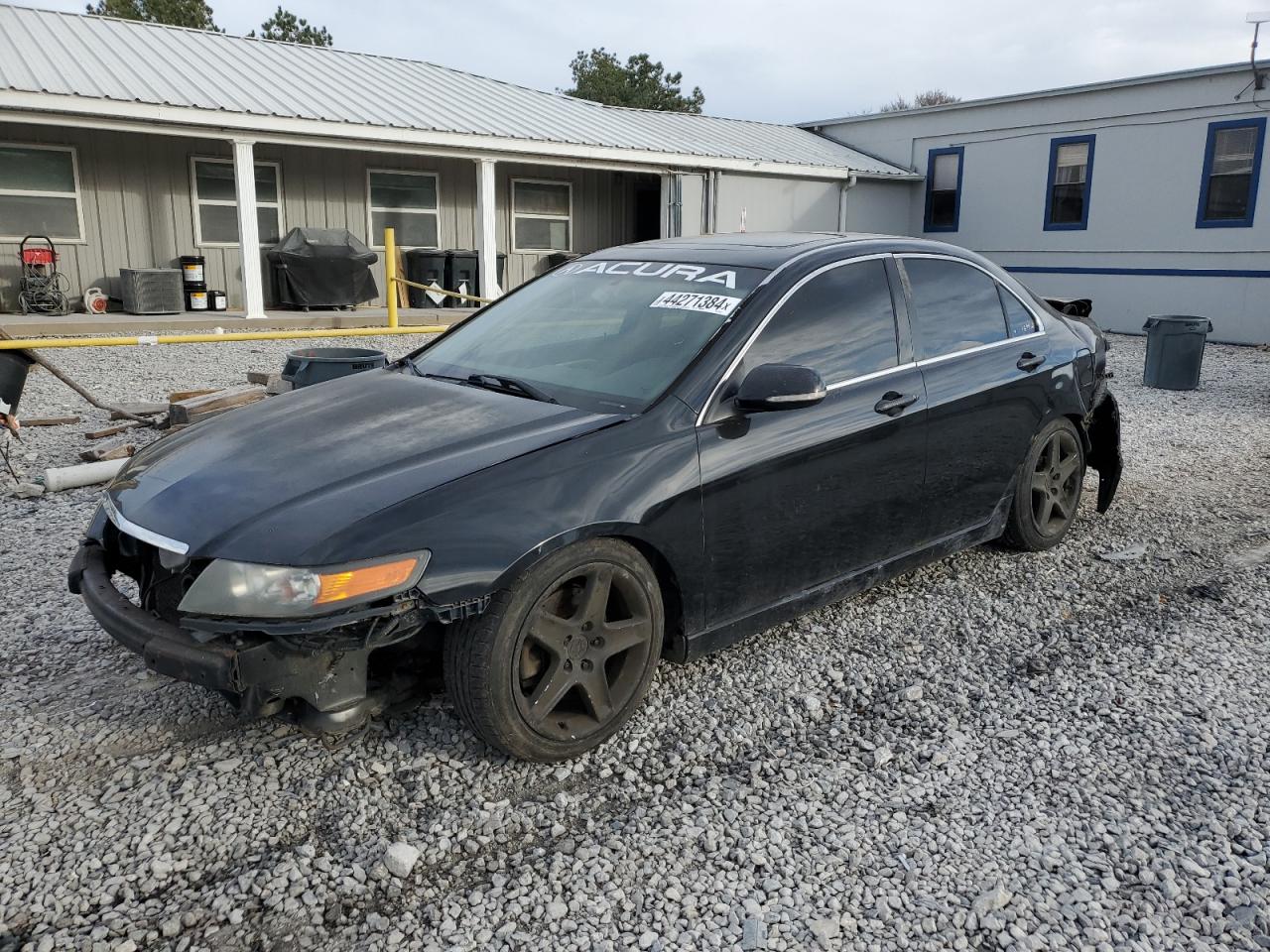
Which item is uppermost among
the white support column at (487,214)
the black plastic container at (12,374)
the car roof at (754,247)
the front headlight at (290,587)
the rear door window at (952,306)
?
the white support column at (487,214)

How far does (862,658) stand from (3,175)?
14.8 m

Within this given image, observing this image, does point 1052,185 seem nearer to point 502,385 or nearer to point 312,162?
point 312,162

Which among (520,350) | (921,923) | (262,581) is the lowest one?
(921,923)

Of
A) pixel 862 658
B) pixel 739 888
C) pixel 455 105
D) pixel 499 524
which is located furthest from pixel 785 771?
pixel 455 105

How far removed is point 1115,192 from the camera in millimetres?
18453

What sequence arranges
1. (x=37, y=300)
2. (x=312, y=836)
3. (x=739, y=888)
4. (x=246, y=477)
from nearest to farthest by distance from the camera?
1. (x=739, y=888)
2. (x=312, y=836)
3. (x=246, y=477)
4. (x=37, y=300)

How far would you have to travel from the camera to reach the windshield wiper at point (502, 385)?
3.52m

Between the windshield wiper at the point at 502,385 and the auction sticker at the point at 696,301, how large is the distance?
617 millimetres

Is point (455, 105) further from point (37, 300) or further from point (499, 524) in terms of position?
Result: point (499, 524)

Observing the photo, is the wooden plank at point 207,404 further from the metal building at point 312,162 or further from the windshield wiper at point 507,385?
the metal building at point 312,162

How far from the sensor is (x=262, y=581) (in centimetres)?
264

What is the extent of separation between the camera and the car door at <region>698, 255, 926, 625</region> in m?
3.39

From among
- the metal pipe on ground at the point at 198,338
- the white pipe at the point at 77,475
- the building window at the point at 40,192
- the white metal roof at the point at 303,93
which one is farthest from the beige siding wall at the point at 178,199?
the white pipe at the point at 77,475

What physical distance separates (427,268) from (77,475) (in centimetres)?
1151
